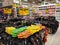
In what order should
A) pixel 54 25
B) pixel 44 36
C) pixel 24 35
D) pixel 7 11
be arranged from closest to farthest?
pixel 24 35, pixel 44 36, pixel 54 25, pixel 7 11

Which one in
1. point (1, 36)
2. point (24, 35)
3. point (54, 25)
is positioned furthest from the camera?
point (54, 25)

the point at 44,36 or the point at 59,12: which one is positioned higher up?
the point at 44,36

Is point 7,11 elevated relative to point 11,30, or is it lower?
lower

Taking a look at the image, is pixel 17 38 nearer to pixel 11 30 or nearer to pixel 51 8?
pixel 11 30

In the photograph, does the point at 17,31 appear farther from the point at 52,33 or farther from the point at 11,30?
the point at 52,33

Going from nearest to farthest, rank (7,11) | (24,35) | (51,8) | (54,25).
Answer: (24,35), (54,25), (7,11), (51,8)

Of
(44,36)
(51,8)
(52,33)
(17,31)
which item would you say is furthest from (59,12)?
(17,31)

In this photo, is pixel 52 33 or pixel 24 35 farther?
pixel 52 33

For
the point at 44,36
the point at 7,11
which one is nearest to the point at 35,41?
the point at 44,36

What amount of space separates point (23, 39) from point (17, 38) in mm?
172

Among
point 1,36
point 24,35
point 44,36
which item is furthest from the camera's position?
point 44,36

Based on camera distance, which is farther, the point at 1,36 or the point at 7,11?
the point at 7,11

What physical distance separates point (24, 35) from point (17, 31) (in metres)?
0.27

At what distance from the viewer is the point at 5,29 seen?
649 cm
